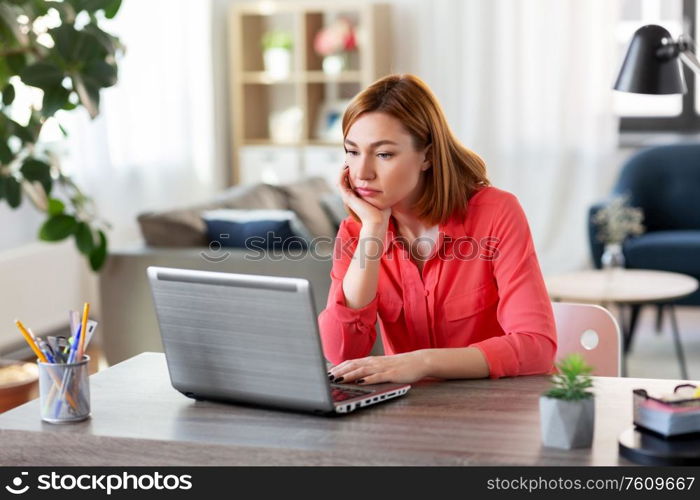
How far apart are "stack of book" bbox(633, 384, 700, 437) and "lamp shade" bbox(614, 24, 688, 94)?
744mm

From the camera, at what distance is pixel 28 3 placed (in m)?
3.03

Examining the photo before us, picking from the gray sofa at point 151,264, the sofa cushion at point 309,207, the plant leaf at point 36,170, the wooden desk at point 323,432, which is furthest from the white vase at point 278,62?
the wooden desk at point 323,432

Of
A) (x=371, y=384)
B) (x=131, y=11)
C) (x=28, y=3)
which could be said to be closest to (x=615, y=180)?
(x=131, y=11)

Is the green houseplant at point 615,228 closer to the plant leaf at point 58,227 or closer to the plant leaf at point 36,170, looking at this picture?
the plant leaf at point 58,227

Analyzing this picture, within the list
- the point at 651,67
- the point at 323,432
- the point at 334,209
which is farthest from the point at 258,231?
the point at 323,432

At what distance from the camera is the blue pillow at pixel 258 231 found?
4.07 metres

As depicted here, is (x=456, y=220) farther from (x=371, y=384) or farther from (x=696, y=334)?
(x=696, y=334)

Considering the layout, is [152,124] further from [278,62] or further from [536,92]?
[536,92]

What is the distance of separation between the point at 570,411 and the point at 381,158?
702 mm

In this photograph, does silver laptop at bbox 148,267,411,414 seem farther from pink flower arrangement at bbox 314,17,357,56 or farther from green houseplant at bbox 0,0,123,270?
pink flower arrangement at bbox 314,17,357,56

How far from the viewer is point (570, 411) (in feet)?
4.54

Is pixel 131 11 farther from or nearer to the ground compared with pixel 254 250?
farther from the ground

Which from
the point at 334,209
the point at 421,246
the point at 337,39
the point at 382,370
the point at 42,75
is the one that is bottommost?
the point at 334,209
